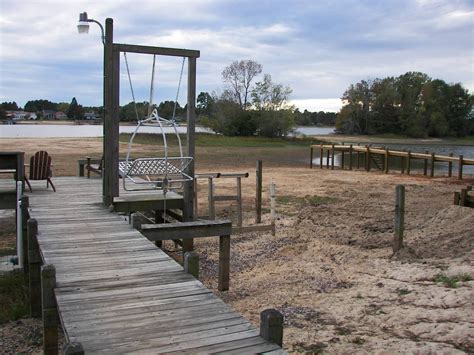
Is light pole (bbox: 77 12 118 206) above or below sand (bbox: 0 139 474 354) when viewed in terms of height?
above

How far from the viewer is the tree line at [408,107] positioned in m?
80.5

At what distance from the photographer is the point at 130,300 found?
446cm

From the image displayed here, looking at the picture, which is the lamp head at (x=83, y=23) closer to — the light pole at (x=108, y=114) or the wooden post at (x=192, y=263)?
the light pole at (x=108, y=114)

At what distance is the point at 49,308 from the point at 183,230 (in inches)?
114

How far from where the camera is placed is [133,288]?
15.6 ft

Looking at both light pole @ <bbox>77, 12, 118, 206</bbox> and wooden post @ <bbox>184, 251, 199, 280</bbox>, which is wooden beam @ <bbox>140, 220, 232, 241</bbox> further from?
wooden post @ <bbox>184, 251, 199, 280</bbox>

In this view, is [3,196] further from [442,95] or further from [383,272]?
[442,95]

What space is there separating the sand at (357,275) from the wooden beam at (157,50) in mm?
3954

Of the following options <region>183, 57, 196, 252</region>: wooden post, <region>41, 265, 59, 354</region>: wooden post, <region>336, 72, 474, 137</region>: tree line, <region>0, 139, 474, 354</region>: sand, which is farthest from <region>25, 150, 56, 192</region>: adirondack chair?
<region>336, 72, 474, 137</region>: tree line

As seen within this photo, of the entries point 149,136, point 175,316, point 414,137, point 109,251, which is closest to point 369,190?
point 109,251

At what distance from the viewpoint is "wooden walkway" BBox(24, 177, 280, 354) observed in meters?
3.66

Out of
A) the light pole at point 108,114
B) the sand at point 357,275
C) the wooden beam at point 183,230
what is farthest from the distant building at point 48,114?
the wooden beam at point 183,230

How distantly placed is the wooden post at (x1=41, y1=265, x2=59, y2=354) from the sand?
2.62m

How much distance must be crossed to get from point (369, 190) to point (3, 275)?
1412cm
